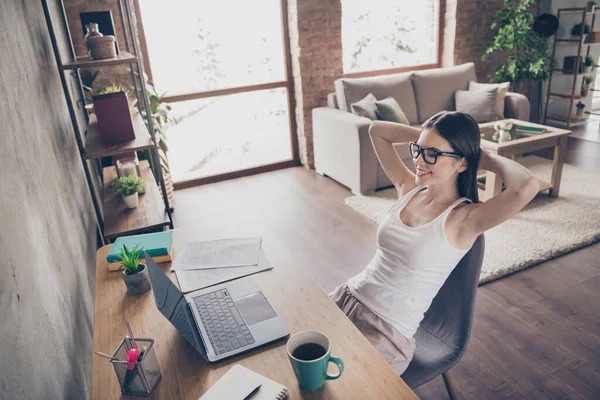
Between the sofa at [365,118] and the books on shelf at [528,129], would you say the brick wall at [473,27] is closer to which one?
the sofa at [365,118]

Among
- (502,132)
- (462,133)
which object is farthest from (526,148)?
(462,133)

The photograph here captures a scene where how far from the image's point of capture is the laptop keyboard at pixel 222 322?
112cm

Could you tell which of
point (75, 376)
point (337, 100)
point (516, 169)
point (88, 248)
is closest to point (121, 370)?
point (75, 376)

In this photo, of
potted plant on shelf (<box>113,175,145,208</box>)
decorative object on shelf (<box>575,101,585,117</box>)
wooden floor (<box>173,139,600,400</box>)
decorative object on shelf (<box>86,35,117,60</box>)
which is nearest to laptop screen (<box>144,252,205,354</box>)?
wooden floor (<box>173,139,600,400</box>)

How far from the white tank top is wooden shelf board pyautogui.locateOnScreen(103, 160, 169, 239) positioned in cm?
104

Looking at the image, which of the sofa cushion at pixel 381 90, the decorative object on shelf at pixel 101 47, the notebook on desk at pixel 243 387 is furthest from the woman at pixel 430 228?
the sofa cushion at pixel 381 90

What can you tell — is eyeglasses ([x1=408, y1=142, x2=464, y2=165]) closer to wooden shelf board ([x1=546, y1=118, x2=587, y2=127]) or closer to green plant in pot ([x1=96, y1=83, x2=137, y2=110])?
green plant in pot ([x1=96, y1=83, x2=137, y2=110])

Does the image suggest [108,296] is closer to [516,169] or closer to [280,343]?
[280,343]

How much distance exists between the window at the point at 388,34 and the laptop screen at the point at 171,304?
396cm

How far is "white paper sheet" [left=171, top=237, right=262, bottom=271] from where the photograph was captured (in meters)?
1.46

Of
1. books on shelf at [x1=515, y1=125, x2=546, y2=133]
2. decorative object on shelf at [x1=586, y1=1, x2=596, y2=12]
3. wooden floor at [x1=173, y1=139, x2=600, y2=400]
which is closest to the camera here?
wooden floor at [x1=173, y1=139, x2=600, y2=400]

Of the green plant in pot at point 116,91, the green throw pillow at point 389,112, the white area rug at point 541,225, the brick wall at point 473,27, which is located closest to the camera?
the green plant in pot at point 116,91

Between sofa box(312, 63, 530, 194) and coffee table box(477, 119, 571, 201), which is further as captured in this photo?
sofa box(312, 63, 530, 194)

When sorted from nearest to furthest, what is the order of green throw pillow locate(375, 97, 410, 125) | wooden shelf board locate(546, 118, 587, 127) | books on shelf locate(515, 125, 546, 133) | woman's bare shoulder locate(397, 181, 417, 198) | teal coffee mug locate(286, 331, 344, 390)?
teal coffee mug locate(286, 331, 344, 390), woman's bare shoulder locate(397, 181, 417, 198), books on shelf locate(515, 125, 546, 133), green throw pillow locate(375, 97, 410, 125), wooden shelf board locate(546, 118, 587, 127)
